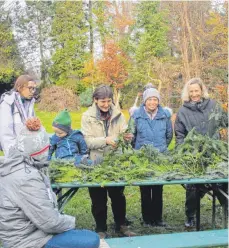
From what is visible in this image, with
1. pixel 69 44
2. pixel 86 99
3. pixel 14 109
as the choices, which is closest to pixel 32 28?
pixel 69 44

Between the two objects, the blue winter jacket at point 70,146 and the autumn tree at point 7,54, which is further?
the autumn tree at point 7,54

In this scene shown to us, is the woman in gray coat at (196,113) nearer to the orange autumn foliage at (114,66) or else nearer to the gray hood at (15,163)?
the gray hood at (15,163)

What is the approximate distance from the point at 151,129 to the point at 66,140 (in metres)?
0.86

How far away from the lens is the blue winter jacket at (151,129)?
449 centimetres

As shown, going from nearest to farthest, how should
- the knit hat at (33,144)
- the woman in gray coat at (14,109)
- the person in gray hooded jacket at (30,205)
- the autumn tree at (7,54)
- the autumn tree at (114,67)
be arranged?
the person in gray hooded jacket at (30,205) < the knit hat at (33,144) < the woman in gray coat at (14,109) < the autumn tree at (114,67) < the autumn tree at (7,54)

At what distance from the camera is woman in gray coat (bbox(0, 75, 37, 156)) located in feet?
14.4

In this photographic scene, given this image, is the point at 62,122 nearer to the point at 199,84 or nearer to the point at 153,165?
the point at 153,165

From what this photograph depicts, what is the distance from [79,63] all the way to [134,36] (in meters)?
4.02

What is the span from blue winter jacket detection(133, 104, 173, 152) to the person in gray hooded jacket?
1.64m

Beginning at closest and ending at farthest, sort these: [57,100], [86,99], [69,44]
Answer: [57,100] → [86,99] → [69,44]

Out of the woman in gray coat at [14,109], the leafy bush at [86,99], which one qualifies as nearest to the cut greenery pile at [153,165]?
the woman in gray coat at [14,109]

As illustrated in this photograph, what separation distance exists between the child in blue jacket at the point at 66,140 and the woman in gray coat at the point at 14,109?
0.43 m

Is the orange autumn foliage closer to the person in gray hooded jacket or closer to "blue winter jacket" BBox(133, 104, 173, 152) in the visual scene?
"blue winter jacket" BBox(133, 104, 173, 152)

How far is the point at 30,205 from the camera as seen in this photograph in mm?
2785
